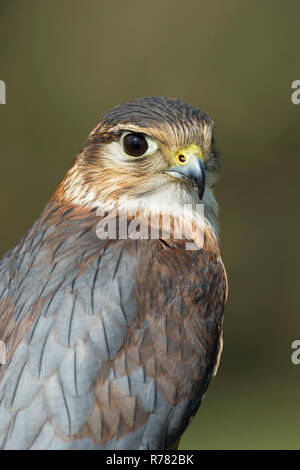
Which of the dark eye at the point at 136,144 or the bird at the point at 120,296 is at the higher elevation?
the dark eye at the point at 136,144

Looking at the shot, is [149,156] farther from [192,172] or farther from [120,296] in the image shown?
[120,296]

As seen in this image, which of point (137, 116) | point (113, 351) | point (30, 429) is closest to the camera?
point (30, 429)

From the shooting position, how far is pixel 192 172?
3.77 metres

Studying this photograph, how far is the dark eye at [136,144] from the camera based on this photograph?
3.89 metres

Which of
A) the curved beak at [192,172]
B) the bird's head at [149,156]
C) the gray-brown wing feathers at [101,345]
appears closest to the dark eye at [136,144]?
the bird's head at [149,156]

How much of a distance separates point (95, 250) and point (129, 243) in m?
0.17

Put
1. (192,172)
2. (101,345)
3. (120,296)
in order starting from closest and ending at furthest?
(101,345)
(120,296)
(192,172)

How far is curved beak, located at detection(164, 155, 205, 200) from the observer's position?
147 inches

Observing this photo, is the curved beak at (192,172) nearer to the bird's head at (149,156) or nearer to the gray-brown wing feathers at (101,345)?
the bird's head at (149,156)

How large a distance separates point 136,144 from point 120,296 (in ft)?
2.99

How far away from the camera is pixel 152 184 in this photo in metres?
3.88

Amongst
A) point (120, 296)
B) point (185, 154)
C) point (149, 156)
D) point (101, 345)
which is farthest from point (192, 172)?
point (101, 345)
